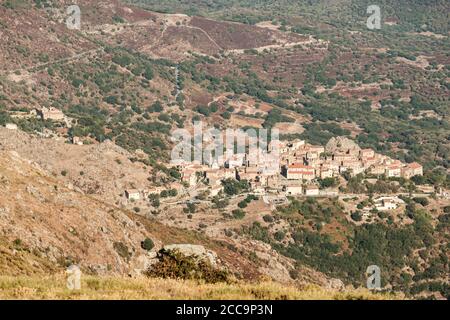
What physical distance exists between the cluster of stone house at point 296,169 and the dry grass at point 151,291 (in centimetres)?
6444

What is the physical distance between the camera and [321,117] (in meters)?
138

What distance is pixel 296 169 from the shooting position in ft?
278

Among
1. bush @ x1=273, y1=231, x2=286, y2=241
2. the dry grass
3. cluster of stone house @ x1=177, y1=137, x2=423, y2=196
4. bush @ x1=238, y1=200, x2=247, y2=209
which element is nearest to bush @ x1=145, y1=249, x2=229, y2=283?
the dry grass

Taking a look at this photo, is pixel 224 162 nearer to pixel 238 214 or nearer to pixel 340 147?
pixel 340 147

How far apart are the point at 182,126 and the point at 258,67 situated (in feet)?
175

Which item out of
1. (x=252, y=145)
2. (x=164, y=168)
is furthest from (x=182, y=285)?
(x=252, y=145)

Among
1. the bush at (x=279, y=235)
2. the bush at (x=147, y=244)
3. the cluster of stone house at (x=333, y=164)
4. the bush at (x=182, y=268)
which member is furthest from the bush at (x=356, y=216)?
the bush at (x=182, y=268)

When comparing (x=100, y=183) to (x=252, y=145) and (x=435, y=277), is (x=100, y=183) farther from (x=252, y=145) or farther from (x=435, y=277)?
(x=252, y=145)

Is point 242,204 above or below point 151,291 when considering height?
below

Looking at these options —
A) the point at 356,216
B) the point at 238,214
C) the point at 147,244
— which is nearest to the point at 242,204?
the point at 238,214

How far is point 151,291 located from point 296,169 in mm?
70900

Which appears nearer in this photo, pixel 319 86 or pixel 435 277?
pixel 435 277

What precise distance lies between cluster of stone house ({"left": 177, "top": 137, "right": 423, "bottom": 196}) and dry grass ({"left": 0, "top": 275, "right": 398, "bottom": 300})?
211ft

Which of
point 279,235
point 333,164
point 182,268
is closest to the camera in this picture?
point 182,268
